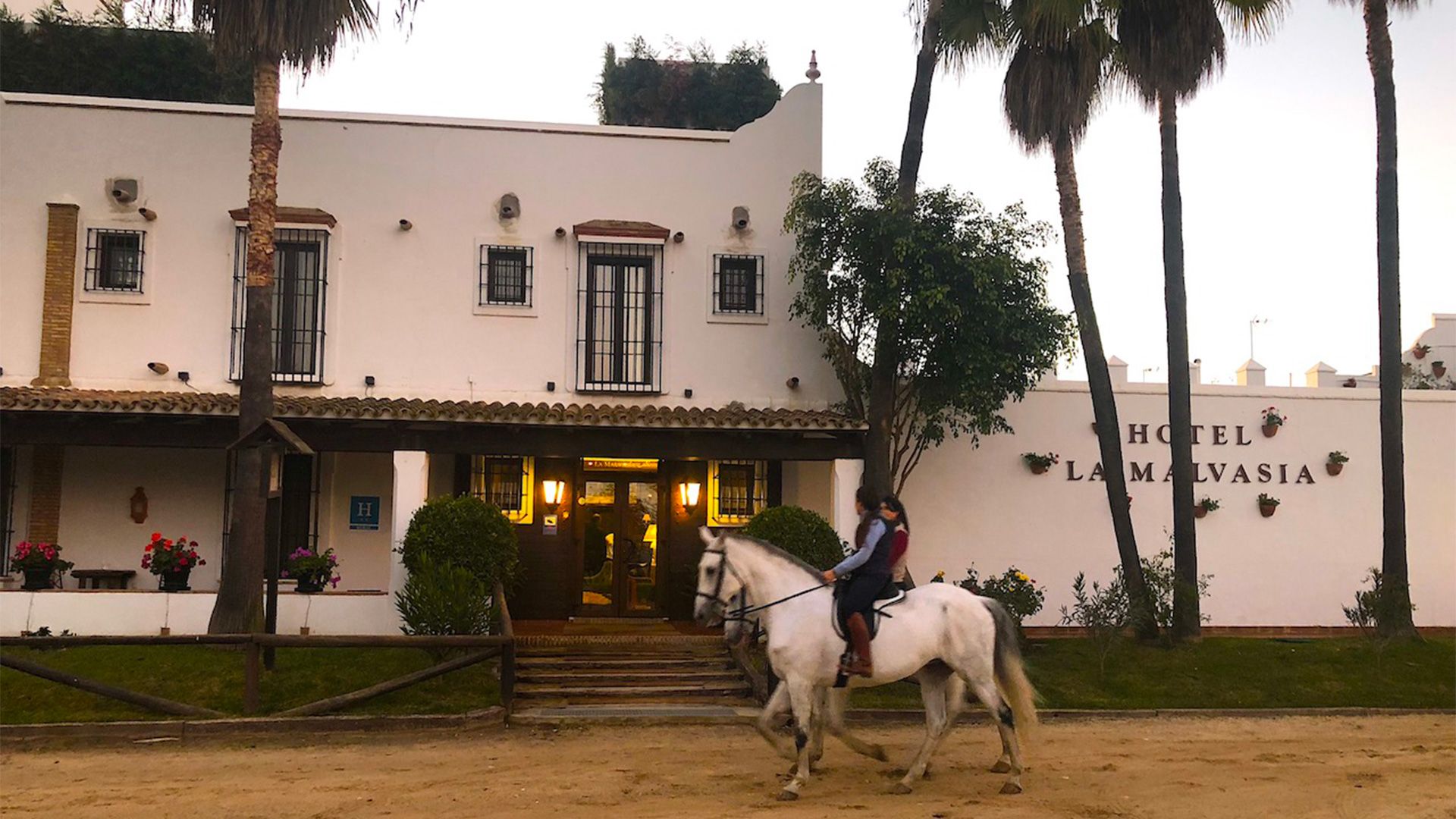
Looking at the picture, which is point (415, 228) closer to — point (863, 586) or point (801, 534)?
point (801, 534)

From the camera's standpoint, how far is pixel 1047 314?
1656 cm

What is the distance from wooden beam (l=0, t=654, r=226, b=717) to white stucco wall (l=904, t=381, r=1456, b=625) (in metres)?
10.4

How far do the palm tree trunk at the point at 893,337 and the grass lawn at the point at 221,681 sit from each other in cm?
596

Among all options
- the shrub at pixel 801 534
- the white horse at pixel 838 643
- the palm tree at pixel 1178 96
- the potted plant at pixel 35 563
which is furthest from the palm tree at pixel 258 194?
the palm tree at pixel 1178 96

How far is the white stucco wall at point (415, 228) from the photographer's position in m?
17.3

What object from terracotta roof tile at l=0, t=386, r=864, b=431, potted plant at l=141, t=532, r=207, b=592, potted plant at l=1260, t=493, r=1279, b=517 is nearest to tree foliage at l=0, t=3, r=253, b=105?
A: terracotta roof tile at l=0, t=386, r=864, b=431

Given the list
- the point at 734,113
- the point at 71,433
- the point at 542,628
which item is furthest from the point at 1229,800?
the point at 734,113

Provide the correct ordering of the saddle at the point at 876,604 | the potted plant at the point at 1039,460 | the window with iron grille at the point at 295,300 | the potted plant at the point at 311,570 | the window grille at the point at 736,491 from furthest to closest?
the potted plant at the point at 1039,460 → the window grille at the point at 736,491 → the window with iron grille at the point at 295,300 → the potted plant at the point at 311,570 → the saddle at the point at 876,604

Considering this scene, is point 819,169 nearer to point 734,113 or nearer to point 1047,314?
point 1047,314

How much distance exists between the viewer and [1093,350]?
16562 mm

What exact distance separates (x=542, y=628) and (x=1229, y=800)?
9.77m

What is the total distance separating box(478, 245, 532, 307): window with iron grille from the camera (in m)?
17.9

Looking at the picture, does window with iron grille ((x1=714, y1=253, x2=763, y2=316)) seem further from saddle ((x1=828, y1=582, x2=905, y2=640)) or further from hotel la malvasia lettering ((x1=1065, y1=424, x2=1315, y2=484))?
saddle ((x1=828, y1=582, x2=905, y2=640))

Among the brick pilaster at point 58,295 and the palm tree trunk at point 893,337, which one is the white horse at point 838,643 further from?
the brick pilaster at point 58,295
